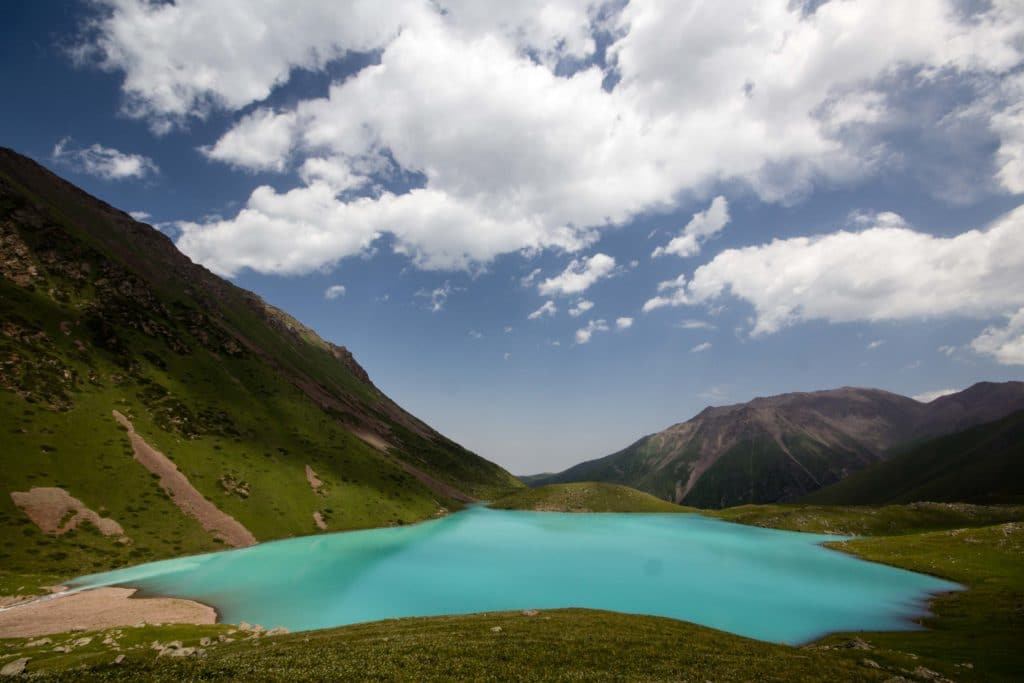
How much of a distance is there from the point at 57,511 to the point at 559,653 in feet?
279

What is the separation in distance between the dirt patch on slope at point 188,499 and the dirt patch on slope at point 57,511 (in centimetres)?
1360

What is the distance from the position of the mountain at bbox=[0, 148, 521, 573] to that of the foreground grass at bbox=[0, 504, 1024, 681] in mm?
44455

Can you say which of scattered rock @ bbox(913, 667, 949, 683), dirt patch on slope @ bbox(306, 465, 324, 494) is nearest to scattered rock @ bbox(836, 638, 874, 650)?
scattered rock @ bbox(913, 667, 949, 683)

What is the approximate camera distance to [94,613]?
46125mm

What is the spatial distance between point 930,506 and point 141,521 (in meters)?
197

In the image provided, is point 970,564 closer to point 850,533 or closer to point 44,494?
point 850,533

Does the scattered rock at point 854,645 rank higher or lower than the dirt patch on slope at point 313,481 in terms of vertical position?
lower

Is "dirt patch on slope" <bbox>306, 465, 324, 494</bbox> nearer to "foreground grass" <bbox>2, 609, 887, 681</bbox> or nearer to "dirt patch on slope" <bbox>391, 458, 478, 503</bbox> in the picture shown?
"dirt patch on slope" <bbox>391, 458, 478, 503</bbox>

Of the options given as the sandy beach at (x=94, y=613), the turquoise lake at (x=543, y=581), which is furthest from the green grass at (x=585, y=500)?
the sandy beach at (x=94, y=613)

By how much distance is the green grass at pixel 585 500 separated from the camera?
587 feet

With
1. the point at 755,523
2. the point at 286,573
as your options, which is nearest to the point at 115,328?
the point at 286,573

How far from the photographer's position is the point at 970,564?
70.2 m

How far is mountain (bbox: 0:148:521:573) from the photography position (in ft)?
233

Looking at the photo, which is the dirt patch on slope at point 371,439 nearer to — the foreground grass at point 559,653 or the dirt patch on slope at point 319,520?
the dirt patch on slope at point 319,520
